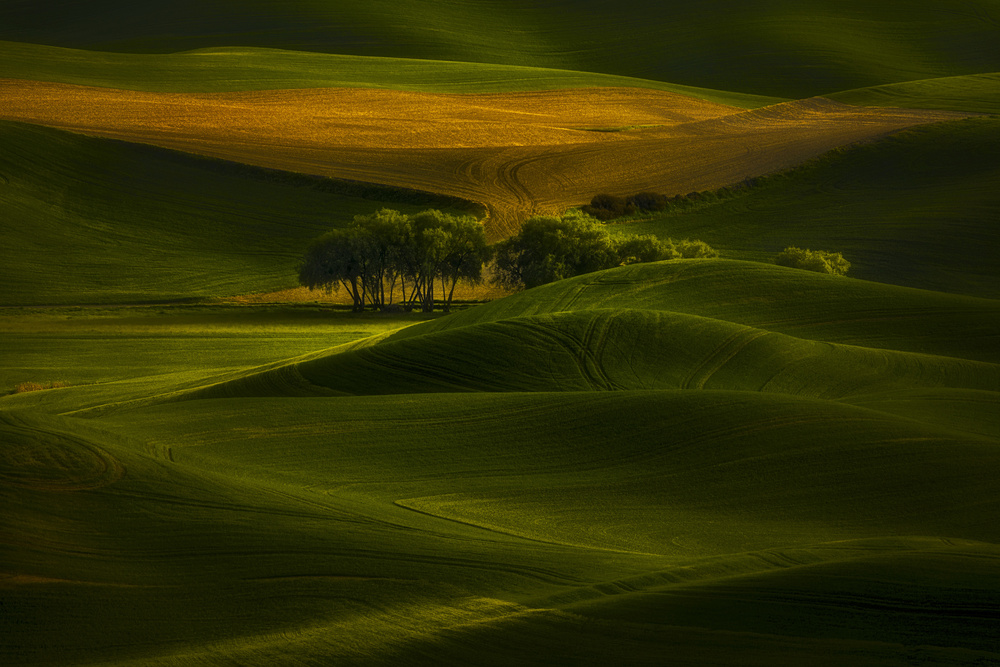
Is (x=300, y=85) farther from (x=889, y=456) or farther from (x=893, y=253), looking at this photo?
(x=889, y=456)

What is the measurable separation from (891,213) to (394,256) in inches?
1405

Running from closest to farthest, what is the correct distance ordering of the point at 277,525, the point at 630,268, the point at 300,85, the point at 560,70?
1. the point at 277,525
2. the point at 630,268
3. the point at 300,85
4. the point at 560,70

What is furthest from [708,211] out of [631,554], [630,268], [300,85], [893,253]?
[631,554]

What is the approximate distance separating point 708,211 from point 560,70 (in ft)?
162

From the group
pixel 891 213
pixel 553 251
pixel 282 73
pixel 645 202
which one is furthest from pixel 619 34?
pixel 553 251

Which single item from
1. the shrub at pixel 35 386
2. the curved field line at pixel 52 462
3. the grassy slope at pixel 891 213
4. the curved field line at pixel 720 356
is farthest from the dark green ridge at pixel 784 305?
the curved field line at pixel 52 462

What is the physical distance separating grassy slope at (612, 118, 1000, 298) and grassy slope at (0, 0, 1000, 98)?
34.6 meters

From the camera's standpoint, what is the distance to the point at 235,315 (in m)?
57.7

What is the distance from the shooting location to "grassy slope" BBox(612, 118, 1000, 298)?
66.9 metres

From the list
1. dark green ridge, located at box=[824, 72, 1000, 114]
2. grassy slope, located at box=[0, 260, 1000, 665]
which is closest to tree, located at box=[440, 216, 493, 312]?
grassy slope, located at box=[0, 260, 1000, 665]

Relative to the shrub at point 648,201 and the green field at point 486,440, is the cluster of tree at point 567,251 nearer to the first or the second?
the green field at point 486,440

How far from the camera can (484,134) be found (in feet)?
289

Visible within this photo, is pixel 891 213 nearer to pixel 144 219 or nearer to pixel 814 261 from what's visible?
pixel 814 261

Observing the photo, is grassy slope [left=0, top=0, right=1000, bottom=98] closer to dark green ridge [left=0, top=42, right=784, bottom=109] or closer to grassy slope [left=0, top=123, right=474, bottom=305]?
dark green ridge [left=0, top=42, right=784, bottom=109]
